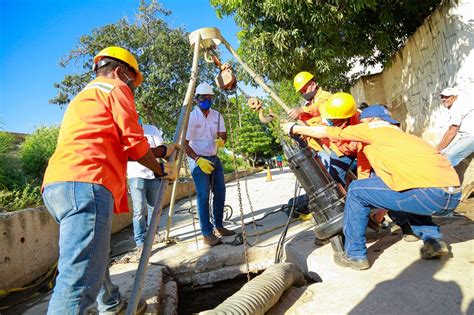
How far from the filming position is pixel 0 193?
13.7ft

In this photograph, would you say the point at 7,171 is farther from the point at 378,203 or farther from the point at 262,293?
the point at 378,203

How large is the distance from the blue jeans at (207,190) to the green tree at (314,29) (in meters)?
3.21

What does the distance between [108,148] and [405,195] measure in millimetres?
2045

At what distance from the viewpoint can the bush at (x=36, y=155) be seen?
5.81 metres

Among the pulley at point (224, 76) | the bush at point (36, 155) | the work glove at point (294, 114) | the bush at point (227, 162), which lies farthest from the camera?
the bush at point (227, 162)

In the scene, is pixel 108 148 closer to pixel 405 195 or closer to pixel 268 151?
pixel 405 195

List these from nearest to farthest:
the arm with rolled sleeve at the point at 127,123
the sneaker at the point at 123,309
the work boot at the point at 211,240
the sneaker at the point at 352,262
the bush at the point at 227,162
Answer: the arm with rolled sleeve at the point at 127,123 → the sneaker at the point at 123,309 → the sneaker at the point at 352,262 → the work boot at the point at 211,240 → the bush at the point at 227,162

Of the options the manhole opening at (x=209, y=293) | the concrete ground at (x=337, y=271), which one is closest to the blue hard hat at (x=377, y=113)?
the concrete ground at (x=337, y=271)

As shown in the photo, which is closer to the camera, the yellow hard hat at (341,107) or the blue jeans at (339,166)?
the yellow hard hat at (341,107)

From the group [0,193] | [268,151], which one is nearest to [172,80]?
[0,193]

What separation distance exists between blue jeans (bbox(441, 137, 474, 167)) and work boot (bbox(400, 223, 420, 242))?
1803 millimetres

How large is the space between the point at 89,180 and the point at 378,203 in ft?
6.68

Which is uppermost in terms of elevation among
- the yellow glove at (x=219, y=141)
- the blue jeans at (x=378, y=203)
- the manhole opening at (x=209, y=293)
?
the yellow glove at (x=219, y=141)

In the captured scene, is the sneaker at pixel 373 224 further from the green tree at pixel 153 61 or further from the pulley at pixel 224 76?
the green tree at pixel 153 61
